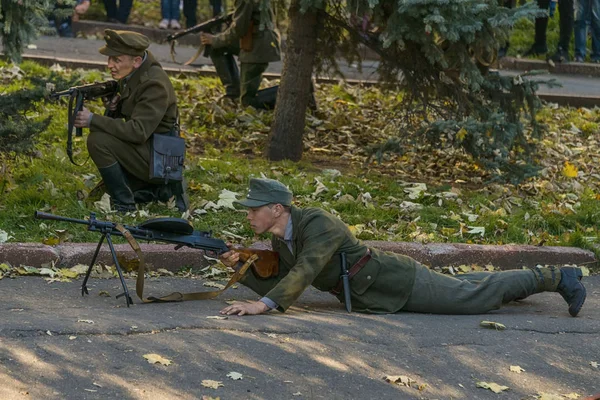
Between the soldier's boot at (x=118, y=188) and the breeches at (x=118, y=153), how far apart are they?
0.16 ft

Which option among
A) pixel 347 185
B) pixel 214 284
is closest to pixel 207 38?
pixel 347 185

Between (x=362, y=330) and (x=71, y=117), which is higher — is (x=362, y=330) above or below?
below

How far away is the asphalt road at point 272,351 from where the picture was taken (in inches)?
208

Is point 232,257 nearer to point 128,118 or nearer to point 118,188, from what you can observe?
point 118,188

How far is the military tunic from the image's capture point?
27.0 feet

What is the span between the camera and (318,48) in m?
10.8

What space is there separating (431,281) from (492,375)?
3.79ft

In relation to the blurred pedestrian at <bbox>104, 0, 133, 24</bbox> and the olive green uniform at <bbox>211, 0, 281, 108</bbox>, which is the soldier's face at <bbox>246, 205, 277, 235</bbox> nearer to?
the olive green uniform at <bbox>211, 0, 281, 108</bbox>

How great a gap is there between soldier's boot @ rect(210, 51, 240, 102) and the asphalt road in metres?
6.17

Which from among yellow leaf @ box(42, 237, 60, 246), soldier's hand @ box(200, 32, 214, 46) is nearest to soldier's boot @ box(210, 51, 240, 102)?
soldier's hand @ box(200, 32, 214, 46)

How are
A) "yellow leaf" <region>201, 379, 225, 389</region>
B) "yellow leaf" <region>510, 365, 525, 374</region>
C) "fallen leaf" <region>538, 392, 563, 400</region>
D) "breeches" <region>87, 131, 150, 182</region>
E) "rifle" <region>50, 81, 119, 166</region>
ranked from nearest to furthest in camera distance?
"yellow leaf" <region>201, 379, 225, 389</region> < "fallen leaf" <region>538, 392, 563, 400</region> < "yellow leaf" <region>510, 365, 525, 374</region> < "rifle" <region>50, 81, 119, 166</region> < "breeches" <region>87, 131, 150, 182</region>

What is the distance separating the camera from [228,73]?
13.0 m

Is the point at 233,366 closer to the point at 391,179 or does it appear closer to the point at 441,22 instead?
the point at 441,22

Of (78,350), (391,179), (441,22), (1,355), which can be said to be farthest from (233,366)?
(391,179)
